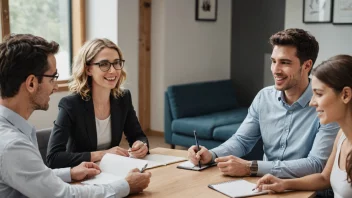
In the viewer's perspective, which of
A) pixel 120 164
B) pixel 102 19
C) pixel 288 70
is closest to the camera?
pixel 120 164

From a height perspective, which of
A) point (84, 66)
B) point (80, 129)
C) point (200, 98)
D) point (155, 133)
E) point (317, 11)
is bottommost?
point (155, 133)

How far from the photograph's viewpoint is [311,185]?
183 cm

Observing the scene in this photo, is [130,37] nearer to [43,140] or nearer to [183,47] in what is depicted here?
[183,47]

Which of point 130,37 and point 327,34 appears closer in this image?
point 327,34

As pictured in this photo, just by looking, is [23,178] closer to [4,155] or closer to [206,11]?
[4,155]

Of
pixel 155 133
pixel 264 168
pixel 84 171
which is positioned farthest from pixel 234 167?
pixel 155 133

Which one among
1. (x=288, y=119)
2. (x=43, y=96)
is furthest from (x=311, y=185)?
(x=43, y=96)

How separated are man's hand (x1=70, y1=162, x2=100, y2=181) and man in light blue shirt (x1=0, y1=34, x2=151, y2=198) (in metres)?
0.26

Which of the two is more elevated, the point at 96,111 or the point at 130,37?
the point at 130,37

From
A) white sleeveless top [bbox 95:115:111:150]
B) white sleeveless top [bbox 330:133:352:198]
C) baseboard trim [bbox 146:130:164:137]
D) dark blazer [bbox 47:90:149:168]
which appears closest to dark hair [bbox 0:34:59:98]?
dark blazer [bbox 47:90:149:168]

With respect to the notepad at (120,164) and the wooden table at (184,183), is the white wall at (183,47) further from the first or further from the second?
the wooden table at (184,183)

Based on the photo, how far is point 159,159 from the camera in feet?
7.41

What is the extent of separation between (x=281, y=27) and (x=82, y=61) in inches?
150

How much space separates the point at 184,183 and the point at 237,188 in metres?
0.22
